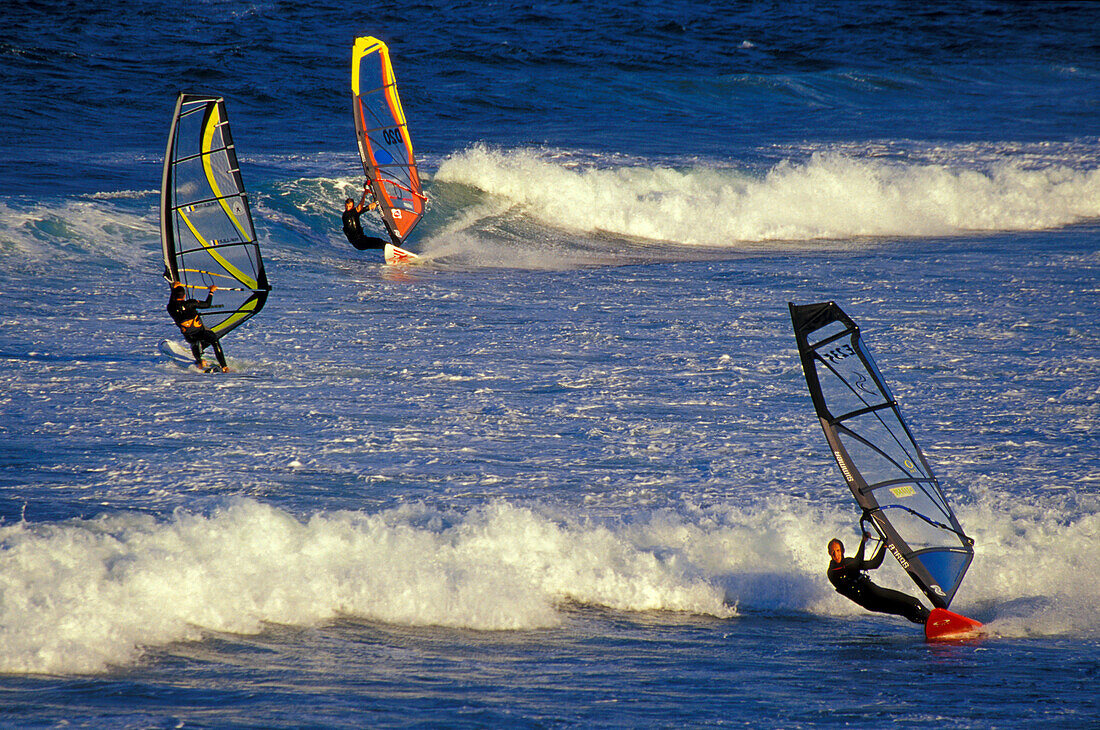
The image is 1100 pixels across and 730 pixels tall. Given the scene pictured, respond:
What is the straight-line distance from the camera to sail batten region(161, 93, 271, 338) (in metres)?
8.41

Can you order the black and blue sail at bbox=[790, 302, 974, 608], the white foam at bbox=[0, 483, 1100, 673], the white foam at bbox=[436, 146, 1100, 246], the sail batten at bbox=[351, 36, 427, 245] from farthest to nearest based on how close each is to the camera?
the white foam at bbox=[436, 146, 1100, 246], the sail batten at bbox=[351, 36, 427, 245], the black and blue sail at bbox=[790, 302, 974, 608], the white foam at bbox=[0, 483, 1100, 673]

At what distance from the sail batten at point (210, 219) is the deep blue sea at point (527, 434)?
699mm

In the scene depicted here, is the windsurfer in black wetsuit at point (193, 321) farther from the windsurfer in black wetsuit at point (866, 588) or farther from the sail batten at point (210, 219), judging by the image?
the windsurfer in black wetsuit at point (866, 588)

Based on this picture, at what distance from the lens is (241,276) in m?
8.80

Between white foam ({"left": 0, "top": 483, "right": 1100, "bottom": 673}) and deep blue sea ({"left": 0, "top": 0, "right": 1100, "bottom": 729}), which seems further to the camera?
white foam ({"left": 0, "top": 483, "right": 1100, "bottom": 673})

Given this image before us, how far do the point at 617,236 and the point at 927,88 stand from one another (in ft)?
48.4

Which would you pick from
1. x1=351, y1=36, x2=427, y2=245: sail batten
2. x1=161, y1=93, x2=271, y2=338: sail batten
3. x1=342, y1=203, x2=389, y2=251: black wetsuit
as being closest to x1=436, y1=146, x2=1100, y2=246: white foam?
x1=351, y1=36, x2=427, y2=245: sail batten

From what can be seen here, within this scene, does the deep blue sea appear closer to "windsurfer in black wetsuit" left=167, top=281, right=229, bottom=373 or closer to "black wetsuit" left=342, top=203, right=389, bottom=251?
"windsurfer in black wetsuit" left=167, top=281, right=229, bottom=373

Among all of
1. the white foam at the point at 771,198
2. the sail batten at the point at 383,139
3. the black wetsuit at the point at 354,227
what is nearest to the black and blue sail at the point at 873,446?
the black wetsuit at the point at 354,227

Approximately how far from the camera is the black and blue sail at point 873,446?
5.50 m

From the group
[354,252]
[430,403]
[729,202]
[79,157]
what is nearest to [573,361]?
[430,403]

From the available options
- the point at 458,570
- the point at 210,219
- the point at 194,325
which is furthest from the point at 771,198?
the point at 458,570

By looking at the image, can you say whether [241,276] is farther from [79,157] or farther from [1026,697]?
[79,157]

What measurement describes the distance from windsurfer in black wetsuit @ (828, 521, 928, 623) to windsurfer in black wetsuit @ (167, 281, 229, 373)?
226 inches
